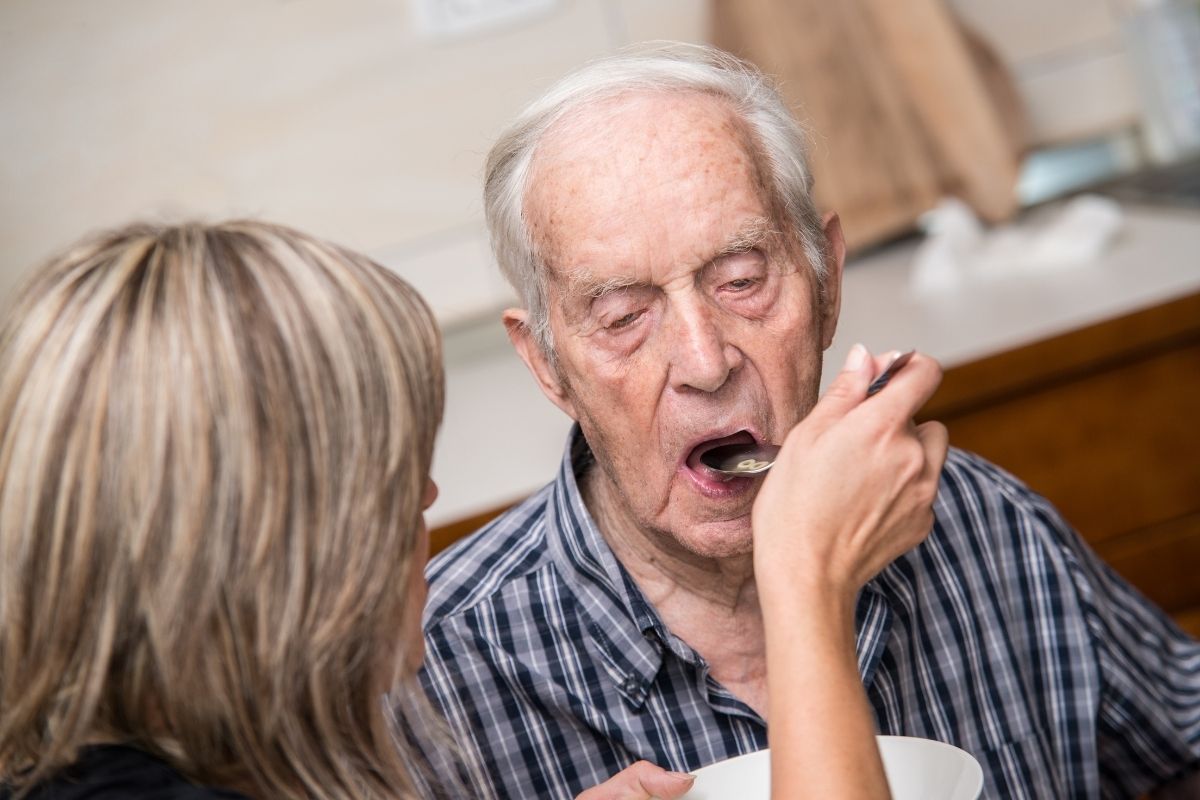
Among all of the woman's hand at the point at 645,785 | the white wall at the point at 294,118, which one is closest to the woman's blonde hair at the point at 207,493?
the woman's hand at the point at 645,785

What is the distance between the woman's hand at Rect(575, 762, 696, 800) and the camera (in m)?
0.88

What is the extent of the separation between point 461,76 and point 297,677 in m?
1.94

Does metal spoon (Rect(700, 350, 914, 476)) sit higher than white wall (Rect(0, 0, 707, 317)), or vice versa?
white wall (Rect(0, 0, 707, 317))

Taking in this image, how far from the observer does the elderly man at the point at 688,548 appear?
1.12 meters

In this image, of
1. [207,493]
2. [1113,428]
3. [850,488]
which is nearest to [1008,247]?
[1113,428]

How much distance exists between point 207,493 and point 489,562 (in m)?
0.54

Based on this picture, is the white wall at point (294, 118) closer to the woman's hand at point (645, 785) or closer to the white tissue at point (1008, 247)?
the white tissue at point (1008, 247)

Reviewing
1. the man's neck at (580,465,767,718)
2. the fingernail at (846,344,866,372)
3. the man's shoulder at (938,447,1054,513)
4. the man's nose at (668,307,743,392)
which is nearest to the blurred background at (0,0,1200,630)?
the man's shoulder at (938,447,1054,513)

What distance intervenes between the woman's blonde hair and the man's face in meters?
0.33

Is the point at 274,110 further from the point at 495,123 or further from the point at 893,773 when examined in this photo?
the point at 893,773

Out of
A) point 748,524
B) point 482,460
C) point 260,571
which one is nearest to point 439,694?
point 748,524

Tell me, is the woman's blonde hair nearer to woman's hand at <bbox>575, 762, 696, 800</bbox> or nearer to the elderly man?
woman's hand at <bbox>575, 762, 696, 800</bbox>

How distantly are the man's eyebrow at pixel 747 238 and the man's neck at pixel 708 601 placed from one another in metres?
0.25

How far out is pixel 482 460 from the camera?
192cm
